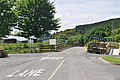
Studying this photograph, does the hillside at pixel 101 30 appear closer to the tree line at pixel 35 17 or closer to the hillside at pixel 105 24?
the hillside at pixel 105 24

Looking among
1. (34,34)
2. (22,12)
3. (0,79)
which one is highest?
(22,12)

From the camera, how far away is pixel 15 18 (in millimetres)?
70125

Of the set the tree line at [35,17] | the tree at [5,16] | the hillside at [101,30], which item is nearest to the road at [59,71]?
the hillside at [101,30]

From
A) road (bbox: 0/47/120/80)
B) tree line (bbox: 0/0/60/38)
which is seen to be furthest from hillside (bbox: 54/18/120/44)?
road (bbox: 0/47/120/80)

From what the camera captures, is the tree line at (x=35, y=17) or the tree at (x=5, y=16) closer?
the tree at (x=5, y=16)

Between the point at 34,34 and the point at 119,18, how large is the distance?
827 inches

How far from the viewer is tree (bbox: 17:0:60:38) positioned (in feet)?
262

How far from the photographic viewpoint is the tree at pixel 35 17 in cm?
8000

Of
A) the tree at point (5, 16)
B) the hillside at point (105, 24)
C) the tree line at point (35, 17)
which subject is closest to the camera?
the tree at point (5, 16)

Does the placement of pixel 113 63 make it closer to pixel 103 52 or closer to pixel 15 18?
pixel 103 52

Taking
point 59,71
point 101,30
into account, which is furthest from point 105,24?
point 59,71

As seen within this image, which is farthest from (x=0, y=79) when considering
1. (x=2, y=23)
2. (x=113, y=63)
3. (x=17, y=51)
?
(x=2, y=23)

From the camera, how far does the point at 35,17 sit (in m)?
80.6

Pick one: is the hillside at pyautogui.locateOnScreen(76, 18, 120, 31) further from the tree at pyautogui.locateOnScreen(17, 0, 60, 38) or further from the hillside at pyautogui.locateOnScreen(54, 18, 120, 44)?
the tree at pyautogui.locateOnScreen(17, 0, 60, 38)
